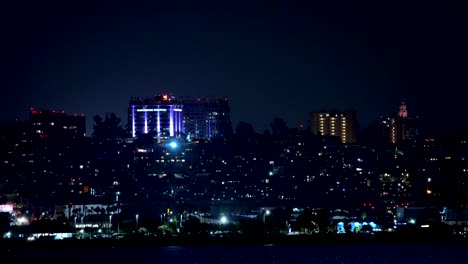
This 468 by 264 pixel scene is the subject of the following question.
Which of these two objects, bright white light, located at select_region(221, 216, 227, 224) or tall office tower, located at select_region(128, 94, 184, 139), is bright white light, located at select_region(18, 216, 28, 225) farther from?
tall office tower, located at select_region(128, 94, 184, 139)

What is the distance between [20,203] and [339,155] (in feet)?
111

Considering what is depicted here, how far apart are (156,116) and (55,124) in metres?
16.8

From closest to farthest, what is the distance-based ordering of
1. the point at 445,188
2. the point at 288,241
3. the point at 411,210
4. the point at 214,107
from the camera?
1. the point at 288,241
2. the point at 411,210
3. the point at 445,188
4. the point at 214,107

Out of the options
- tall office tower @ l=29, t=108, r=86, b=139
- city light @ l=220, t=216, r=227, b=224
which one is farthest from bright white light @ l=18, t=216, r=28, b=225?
tall office tower @ l=29, t=108, r=86, b=139

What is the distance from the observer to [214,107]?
129500mm

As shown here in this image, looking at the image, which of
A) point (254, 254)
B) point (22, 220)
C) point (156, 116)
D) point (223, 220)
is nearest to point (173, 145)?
point (156, 116)

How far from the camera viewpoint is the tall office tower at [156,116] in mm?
122625

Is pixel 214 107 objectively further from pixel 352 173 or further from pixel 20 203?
pixel 20 203

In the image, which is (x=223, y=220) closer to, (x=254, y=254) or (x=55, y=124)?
(x=254, y=254)

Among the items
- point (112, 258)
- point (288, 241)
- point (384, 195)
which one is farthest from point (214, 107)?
point (112, 258)

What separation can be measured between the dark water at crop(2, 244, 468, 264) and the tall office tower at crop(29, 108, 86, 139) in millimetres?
48338

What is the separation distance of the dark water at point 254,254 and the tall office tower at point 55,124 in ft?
159

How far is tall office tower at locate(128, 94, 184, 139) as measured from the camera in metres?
123

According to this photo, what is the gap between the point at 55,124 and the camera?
10856 centimetres
